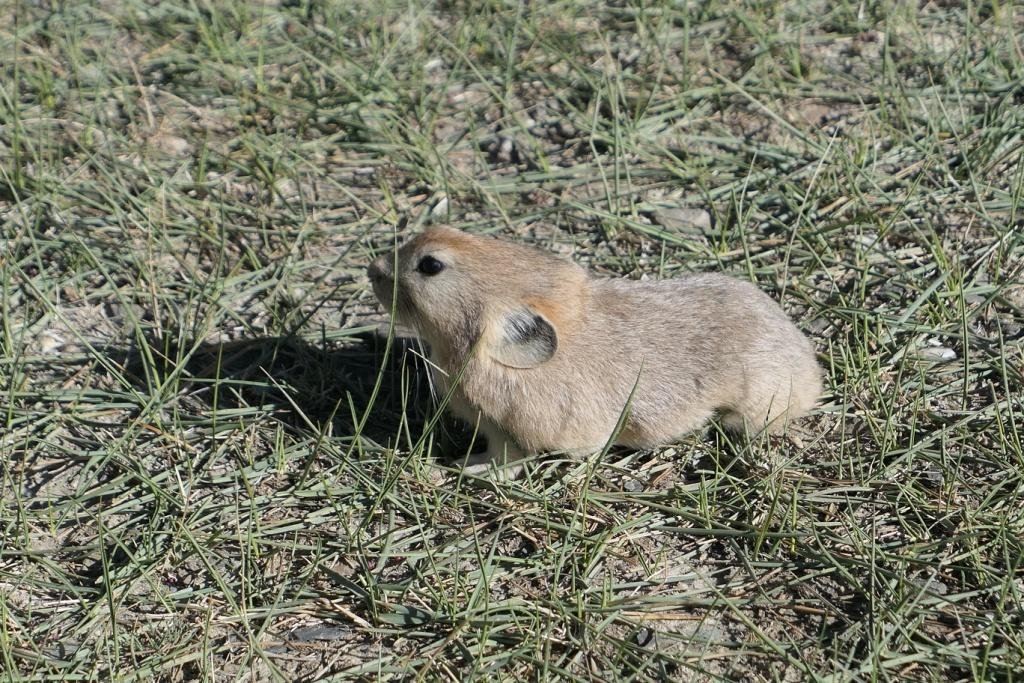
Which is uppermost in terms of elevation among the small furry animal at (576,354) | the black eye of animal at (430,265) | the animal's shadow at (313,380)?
the black eye of animal at (430,265)

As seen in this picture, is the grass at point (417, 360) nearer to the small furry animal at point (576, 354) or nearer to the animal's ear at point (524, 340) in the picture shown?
the small furry animal at point (576, 354)

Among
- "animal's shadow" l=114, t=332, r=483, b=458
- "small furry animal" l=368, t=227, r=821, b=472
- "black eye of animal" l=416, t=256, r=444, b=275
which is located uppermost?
"black eye of animal" l=416, t=256, r=444, b=275

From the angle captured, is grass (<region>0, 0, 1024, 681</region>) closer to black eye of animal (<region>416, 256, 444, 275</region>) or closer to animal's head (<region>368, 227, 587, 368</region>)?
animal's head (<region>368, 227, 587, 368</region>)

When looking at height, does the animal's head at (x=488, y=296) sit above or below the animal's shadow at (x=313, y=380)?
above

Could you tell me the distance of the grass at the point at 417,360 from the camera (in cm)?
423

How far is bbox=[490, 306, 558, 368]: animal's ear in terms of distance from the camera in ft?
15.8

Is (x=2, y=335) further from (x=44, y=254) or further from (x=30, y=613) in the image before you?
(x=30, y=613)

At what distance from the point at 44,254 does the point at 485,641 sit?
3.56 metres

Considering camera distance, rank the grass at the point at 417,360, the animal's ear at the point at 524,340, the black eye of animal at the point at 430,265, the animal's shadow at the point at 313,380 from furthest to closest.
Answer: the animal's shadow at the point at 313,380 → the black eye of animal at the point at 430,265 → the animal's ear at the point at 524,340 → the grass at the point at 417,360

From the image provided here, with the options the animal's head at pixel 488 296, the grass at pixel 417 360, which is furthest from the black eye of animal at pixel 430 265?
the grass at pixel 417 360

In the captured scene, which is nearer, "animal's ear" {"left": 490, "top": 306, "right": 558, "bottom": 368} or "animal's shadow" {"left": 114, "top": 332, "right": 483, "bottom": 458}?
"animal's ear" {"left": 490, "top": 306, "right": 558, "bottom": 368}

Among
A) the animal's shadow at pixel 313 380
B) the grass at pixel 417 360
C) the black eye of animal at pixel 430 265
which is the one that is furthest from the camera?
the animal's shadow at pixel 313 380

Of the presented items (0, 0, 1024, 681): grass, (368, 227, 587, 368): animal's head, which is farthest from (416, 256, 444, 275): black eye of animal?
(0, 0, 1024, 681): grass

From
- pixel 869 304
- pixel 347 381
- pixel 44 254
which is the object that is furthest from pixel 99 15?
pixel 869 304
